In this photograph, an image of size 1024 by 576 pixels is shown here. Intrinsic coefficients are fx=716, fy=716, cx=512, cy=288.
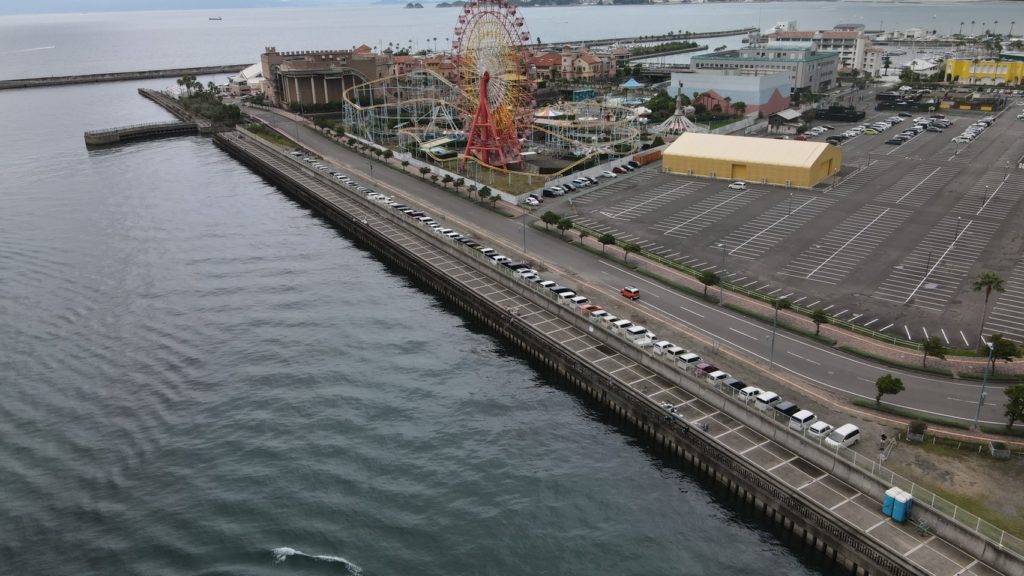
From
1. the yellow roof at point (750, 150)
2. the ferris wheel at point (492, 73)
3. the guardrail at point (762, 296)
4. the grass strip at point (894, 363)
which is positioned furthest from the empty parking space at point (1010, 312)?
the ferris wheel at point (492, 73)

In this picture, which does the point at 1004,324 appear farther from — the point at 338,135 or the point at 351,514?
the point at 338,135

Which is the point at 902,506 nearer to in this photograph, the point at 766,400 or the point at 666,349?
the point at 766,400

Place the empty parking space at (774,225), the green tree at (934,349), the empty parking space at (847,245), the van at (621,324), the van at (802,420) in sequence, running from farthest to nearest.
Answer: the empty parking space at (774,225) → the empty parking space at (847,245) → the van at (621,324) → the green tree at (934,349) → the van at (802,420)

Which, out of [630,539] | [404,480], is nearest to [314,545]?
[404,480]

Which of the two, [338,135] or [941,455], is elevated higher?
[338,135]

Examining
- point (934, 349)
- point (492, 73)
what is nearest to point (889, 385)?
point (934, 349)

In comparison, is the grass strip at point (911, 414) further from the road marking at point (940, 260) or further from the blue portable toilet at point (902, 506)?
the road marking at point (940, 260)

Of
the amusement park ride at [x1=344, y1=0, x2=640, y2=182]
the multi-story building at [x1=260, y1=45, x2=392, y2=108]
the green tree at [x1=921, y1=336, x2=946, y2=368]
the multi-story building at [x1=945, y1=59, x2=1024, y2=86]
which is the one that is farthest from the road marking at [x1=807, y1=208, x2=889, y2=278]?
the multi-story building at [x1=945, y1=59, x2=1024, y2=86]
